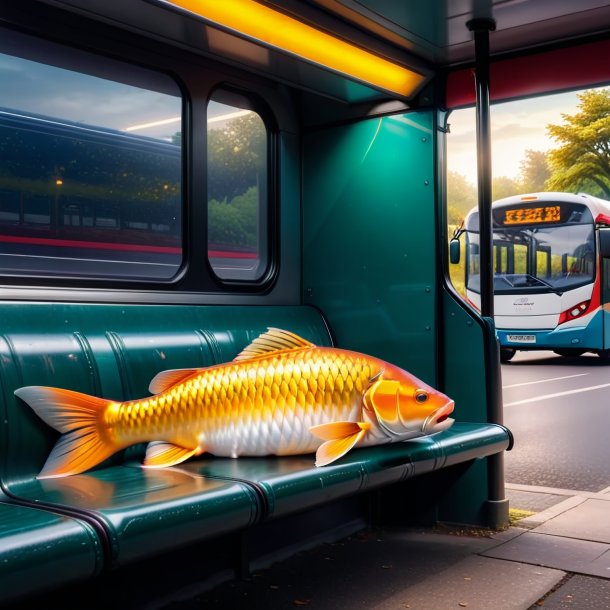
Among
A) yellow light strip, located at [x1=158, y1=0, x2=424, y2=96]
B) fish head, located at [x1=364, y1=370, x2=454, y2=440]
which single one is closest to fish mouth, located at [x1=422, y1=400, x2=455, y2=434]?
fish head, located at [x1=364, y1=370, x2=454, y2=440]

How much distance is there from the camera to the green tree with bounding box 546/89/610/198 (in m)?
39.6

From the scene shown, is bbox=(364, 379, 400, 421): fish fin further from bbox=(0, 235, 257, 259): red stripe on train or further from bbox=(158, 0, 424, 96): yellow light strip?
bbox=(158, 0, 424, 96): yellow light strip

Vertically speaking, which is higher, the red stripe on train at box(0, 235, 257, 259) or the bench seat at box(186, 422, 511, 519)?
the red stripe on train at box(0, 235, 257, 259)

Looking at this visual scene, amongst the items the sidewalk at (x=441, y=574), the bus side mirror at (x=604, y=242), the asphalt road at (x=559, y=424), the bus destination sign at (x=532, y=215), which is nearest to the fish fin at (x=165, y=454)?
the sidewalk at (x=441, y=574)

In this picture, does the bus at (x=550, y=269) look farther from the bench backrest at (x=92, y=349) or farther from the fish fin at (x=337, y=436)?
the fish fin at (x=337, y=436)

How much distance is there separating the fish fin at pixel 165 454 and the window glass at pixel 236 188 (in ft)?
4.66

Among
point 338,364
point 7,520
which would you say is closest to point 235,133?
point 338,364

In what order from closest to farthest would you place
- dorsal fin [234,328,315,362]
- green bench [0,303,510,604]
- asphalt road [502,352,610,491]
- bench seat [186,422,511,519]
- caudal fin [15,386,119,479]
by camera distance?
1. green bench [0,303,510,604]
2. bench seat [186,422,511,519]
3. caudal fin [15,386,119,479]
4. dorsal fin [234,328,315,362]
5. asphalt road [502,352,610,491]

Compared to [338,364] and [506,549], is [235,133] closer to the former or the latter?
[338,364]

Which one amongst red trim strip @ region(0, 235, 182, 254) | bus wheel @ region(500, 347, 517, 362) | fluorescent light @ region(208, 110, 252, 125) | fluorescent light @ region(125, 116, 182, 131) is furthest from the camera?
bus wheel @ region(500, 347, 517, 362)

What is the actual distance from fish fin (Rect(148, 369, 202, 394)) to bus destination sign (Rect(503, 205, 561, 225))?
44.7 feet

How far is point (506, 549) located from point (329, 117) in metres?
2.51

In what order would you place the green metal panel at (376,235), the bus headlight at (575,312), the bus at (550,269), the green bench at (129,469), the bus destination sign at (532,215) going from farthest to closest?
the bus destination sign at (532,215) → the bus headlight at (575,312) → the bus at (550,269) → the green metal panel at (376,235) → the green bench at (129,469)

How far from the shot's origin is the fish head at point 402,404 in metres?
3.31
